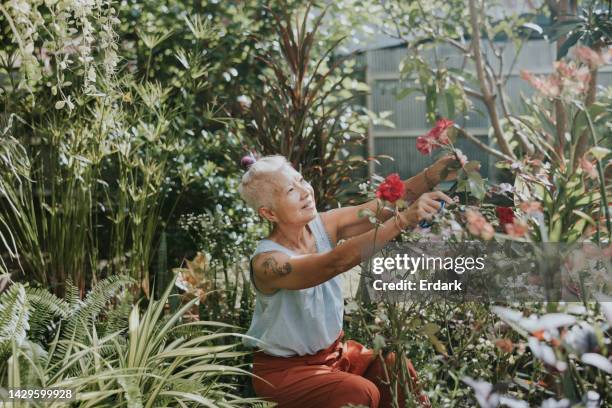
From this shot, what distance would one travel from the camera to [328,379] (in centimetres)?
227

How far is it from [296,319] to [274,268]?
0.59 ft

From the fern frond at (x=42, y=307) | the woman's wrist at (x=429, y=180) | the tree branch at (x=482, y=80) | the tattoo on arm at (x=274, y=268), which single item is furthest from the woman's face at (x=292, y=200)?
the tree branch at (x=482, y=80)

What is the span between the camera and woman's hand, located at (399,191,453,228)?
2.01 meters

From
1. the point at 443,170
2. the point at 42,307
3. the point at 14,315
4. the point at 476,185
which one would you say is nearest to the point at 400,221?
the point at 476,185

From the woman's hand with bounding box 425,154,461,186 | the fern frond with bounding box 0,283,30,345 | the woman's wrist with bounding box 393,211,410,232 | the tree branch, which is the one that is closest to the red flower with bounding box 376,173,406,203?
the woman's wrist with bounding box 393,211,410,232

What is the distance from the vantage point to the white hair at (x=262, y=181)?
2465 mm

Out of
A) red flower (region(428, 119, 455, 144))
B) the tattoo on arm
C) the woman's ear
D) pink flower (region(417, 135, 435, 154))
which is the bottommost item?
the tattoo on arm

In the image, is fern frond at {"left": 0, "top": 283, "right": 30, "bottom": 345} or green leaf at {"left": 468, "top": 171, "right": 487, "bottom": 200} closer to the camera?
green leaf at {"left": 468, "top": 171, "right": 487, "bottom": 200}

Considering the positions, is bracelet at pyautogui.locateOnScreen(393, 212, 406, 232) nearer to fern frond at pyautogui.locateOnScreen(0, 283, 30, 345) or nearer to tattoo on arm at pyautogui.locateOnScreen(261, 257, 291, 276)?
tattoo on arm at pyautogui.locateOnScreen(261, 257, 291, 276)

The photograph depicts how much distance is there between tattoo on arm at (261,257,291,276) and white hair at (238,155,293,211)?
0.19m

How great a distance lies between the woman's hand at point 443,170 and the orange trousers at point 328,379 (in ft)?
1.83

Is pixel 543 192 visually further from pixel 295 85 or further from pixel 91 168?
pixel 91 168

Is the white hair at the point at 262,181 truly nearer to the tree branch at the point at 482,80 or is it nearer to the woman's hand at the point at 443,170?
the woman's hand at the point at 443,170

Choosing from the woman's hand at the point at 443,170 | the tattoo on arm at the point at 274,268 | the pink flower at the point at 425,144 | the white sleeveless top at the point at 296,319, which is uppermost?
the pink flower at the point at 425,144
